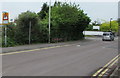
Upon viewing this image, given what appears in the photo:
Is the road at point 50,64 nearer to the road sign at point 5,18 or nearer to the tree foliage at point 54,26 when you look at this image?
the road sign at point 5,18

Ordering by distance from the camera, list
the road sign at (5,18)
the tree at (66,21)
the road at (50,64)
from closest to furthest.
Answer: the road at (50,64), the road sign at (5,18), the tree at (66,21)

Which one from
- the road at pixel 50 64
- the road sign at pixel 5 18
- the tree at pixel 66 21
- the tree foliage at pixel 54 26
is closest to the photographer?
the road at pixel 50 64

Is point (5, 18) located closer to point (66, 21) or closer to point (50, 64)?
point (50, 64)

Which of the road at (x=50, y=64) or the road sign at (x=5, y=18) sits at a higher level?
the road sign at (x=5, y=18)

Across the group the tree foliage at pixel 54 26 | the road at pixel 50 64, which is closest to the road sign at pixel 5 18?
the tree foliage at pixel 54 26

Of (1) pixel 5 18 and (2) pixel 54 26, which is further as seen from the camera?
(2) pixel 54 26

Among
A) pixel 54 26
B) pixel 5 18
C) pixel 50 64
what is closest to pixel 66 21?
pixel 54 26

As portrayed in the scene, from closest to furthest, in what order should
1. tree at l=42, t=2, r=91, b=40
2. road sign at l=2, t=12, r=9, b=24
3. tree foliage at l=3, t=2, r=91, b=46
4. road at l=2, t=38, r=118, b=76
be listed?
1. road at l=2, t=38, r=118, b=76
2. road sign at l=2, t=12, r=9, b=24
3. tree foliage at l=3, t=2, r=91, b=46
4. tree at l=42, t=2, r=91, b=40

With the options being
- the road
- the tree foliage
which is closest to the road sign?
the tree foliage

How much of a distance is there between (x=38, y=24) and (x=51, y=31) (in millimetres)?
3785

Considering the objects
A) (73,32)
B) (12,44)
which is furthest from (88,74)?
(73,32)

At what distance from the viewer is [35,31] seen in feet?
76.6

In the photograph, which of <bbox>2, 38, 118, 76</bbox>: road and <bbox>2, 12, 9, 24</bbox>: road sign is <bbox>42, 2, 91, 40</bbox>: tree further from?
<bbox>2, 38, 118, 76</bbox>: road

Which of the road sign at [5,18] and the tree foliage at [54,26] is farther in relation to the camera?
the tree foliage at [54,26]
